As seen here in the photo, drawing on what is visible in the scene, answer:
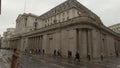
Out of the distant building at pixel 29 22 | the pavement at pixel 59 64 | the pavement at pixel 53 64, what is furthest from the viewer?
the distant building at pixel 29 22

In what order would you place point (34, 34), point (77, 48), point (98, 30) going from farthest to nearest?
point (34, 34), point (98, 30), point (77, 48)

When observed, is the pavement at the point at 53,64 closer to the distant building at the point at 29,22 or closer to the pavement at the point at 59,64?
the pavement at the point at 59,64

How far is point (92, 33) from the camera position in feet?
108

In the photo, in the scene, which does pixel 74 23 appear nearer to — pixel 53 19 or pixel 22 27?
pixel 53 19

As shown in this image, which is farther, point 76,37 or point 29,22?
point 29,22

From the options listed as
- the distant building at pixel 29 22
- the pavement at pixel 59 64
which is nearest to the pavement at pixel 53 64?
the pavement at pixel 59 64

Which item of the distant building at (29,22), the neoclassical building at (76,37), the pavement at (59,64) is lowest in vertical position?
the pavement at (59,64)

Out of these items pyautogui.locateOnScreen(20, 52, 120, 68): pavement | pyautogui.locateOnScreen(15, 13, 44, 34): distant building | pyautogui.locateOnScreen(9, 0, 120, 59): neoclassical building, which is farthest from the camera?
pyautogui.locateOnScreen(15, 13, 44, 34): distant building

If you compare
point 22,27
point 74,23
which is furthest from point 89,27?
point 22,27

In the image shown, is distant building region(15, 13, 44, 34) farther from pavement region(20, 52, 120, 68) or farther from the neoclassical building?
pavement region(20, 52, 120, 68)

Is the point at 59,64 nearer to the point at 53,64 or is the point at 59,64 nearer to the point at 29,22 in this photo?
the point at 53,64

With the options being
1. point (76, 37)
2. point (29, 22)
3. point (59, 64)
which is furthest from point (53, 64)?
point (29, 22)

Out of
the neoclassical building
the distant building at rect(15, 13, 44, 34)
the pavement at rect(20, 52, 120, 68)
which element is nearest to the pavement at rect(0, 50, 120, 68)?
the pavement at rect(20, 52, 120, 68)

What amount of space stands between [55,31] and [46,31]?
5.25 m
